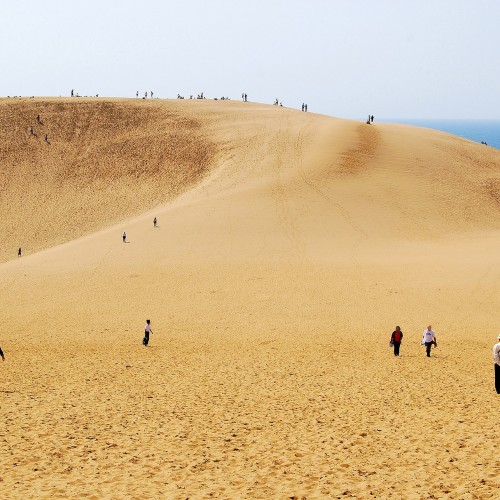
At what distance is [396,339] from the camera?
18797mm

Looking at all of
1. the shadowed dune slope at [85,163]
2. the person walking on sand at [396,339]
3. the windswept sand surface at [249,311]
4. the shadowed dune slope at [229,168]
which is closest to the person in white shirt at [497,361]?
the windswept sand surface at [249,311]

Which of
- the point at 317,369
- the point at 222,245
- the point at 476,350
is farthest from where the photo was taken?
the point at 222,245

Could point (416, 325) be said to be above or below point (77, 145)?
below

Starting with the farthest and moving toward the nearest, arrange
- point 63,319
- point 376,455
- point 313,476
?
point 63,319 → point 376,455 → point 313,476

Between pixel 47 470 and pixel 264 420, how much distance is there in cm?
425

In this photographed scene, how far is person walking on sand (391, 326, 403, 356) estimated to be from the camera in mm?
18688

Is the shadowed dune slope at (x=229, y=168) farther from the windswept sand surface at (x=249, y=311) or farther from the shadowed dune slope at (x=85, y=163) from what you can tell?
the windswept sand surface at (x=249, y=311)

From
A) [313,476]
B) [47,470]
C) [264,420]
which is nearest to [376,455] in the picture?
[313,476]

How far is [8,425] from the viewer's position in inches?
487

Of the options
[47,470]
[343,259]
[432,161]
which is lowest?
A: [47,470]

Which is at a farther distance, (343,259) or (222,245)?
(222,245)

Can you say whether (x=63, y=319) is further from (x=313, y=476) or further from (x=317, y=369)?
(x=313, y=476)

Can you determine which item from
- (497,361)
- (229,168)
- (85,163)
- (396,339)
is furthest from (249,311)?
(85,163)

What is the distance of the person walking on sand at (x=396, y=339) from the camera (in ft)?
61.3
